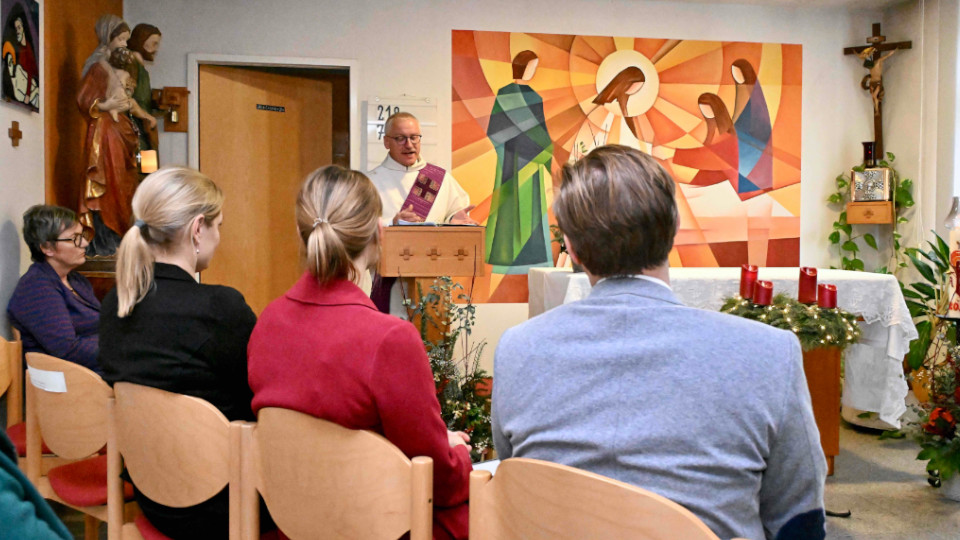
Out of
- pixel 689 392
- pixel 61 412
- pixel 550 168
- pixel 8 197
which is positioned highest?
pixel 550 168

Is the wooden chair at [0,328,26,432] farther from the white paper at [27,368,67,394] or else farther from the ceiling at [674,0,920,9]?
the ceiling at [674,0,920,9]

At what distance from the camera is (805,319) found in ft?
11.1

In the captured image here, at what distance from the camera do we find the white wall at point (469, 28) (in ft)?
18.1

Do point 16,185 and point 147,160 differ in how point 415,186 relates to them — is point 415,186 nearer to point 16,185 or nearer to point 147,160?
point 147,160

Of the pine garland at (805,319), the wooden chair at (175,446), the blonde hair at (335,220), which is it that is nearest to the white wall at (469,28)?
the pine garland at (805,319)

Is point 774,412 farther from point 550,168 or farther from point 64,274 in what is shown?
point 550,168

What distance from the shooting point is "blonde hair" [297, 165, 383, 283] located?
1.54 m

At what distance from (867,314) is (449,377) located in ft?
7.57

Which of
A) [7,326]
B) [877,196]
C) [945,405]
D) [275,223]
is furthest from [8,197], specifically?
[877,196]

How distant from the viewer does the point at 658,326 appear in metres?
1.05

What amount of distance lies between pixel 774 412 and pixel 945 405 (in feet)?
9.39

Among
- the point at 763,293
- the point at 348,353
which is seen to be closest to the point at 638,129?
the point at 763,293

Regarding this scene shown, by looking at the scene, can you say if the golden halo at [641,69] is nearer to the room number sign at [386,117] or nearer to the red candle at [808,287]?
the room number sign at [386,117]

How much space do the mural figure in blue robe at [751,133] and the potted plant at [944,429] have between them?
9.80 feet
